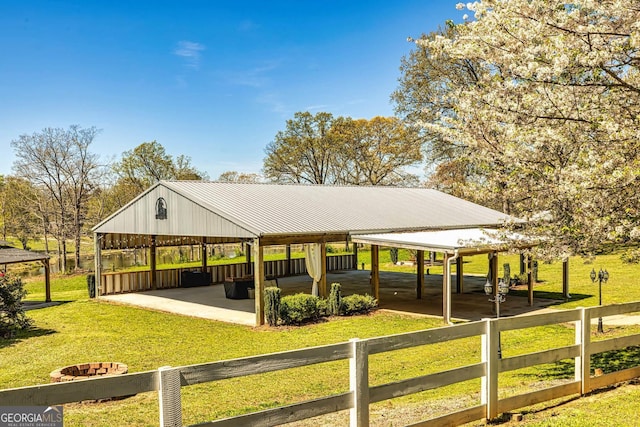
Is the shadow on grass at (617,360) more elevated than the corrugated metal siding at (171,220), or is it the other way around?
the corrugated metal siding at (171,220)

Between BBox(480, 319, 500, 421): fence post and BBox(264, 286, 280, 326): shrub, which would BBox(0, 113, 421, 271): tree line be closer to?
BBox(264, 286, 280, 326): shrub

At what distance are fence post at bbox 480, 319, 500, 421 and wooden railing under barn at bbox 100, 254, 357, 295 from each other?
1922cm

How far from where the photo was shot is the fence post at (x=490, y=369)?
5.56 meters

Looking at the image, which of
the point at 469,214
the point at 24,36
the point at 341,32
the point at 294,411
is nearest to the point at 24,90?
the point at 24,36

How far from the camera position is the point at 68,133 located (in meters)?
35.1

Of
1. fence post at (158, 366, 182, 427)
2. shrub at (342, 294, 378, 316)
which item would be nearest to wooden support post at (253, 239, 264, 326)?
shrub at (342, 294, 378, 316)

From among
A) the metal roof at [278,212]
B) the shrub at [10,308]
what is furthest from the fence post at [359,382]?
the shrub at [10,308]

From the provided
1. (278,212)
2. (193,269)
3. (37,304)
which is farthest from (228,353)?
(193,269)

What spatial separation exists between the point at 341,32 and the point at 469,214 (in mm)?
17004

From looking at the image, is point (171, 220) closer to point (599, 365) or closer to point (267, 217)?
point (267, 217)

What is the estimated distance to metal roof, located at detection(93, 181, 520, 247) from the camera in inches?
651

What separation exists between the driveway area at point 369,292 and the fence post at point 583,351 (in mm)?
8797

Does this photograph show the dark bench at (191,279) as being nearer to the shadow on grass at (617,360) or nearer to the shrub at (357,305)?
the shrub at (357,305)

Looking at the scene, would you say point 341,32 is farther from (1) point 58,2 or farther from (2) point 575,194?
(2) point 575,194
